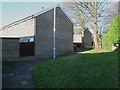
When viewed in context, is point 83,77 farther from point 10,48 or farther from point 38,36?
point 38,36

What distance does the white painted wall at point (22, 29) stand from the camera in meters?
27.2

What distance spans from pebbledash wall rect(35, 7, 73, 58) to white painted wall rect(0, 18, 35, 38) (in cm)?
70

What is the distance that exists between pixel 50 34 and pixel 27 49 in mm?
5764

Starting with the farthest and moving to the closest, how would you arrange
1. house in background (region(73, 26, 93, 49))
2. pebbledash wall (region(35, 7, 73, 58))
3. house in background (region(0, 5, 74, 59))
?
house in background (region(73, 26, 93, 49)), pebbledash wall (region(35, 7, 73, 58)), house in background (region(0, 5, 74, 59))

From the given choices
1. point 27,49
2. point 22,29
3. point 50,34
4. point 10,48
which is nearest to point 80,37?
point 50,34

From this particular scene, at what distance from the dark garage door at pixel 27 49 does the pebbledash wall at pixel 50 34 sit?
970 mm

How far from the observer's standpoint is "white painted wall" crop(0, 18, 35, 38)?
27.2 metres

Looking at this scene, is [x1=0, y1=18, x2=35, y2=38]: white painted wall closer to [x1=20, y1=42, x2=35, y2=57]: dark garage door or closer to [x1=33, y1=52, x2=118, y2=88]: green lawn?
[x1=20, y1=42, x2=35, y2=57]: dark garage door

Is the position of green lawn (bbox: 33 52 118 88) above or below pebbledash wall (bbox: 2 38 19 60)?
below

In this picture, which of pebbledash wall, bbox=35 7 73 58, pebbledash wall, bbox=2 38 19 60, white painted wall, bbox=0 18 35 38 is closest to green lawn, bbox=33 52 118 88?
pebbledash wall, bbox=2 38 19 60

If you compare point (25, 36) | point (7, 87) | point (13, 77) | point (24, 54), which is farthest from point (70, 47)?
point (7, 87)

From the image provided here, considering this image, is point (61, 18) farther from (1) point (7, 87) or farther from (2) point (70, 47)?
(1) point (7, 87)

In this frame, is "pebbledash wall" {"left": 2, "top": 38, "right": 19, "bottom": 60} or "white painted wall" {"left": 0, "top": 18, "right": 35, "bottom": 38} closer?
"pebbledash wall" {"left": 2, "top": 38, "right": 19, "bottom": 60}

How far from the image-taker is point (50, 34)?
29.0 meters
